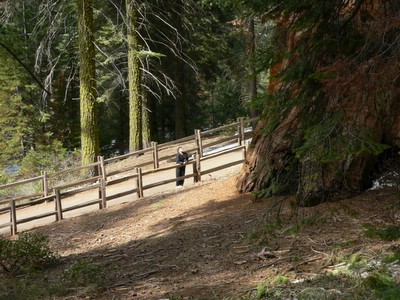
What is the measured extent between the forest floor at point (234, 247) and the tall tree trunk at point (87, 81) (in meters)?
6.74

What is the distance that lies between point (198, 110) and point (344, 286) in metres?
30.4

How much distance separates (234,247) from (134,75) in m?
14.9

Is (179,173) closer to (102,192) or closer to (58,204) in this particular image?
(102,192)

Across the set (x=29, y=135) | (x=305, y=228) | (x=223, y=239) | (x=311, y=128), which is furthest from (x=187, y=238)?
(x=29, y=135)

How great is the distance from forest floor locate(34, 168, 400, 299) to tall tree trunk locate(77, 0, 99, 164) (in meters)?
6.74

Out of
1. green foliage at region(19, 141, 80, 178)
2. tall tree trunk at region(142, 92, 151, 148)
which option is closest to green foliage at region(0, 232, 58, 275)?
tall tree trunk at region(142, 92, 151, 148)

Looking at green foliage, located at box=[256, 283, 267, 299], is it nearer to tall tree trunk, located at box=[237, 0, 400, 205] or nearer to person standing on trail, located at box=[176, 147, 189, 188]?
tall tree trunk, located at box=[237, 0, 400, 205]

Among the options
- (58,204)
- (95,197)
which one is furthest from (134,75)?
(58,204)

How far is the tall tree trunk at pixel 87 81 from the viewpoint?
18.0m

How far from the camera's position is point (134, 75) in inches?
845

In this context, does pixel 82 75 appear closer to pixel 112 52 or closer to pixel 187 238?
pixel 112 52

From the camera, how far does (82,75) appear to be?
18.4 metres

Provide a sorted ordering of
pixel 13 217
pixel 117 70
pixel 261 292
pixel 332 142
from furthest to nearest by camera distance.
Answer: pixel 117 70 → pixel 13 217 → pixel 332 142 → pixel 261 292

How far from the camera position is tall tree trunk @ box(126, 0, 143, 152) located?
21031mm
